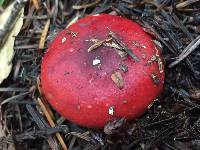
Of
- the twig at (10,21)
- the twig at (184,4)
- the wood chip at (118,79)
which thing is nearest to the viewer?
the wood chip at (118,79)

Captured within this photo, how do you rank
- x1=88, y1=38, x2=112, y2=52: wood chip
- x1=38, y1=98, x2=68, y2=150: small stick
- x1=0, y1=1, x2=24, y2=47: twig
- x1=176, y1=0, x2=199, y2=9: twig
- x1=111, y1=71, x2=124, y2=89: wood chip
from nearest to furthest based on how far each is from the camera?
1. x1=111, y1=71, x2=124, y2=89: wood chip
2. x1=88, y1=38, x2=112, y2=52: wood chip
3. x1=38, y1=98, x2=68, y2=150: small stick
4. x1=176, y1=0, x2=199, y2=9: twig
5. x1=0, y1=1, x2=24, y2=47: twig

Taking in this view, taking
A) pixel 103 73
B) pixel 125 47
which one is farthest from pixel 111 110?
pixel 125 47

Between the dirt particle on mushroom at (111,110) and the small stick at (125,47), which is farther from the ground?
the small stick at (125,47)

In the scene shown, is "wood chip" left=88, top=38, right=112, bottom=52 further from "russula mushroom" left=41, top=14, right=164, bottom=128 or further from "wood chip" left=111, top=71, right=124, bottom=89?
"wood chip" left=111, top=71, right=124, bottom=89

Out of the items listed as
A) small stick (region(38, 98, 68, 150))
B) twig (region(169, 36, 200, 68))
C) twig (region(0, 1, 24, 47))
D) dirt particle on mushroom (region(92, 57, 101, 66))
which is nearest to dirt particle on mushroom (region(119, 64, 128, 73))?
dirt particle on mushroom (region(92, 57, 101, 66))

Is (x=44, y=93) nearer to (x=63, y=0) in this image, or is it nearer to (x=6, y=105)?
(x=6, y=105)

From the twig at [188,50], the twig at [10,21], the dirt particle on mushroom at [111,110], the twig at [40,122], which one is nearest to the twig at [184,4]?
the twig at [188,50]

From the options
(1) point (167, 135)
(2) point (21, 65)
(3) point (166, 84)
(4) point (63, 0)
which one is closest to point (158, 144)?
(1) point (167, 135)

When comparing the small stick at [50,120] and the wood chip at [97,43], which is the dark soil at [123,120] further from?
the wood chip at [97,43]
